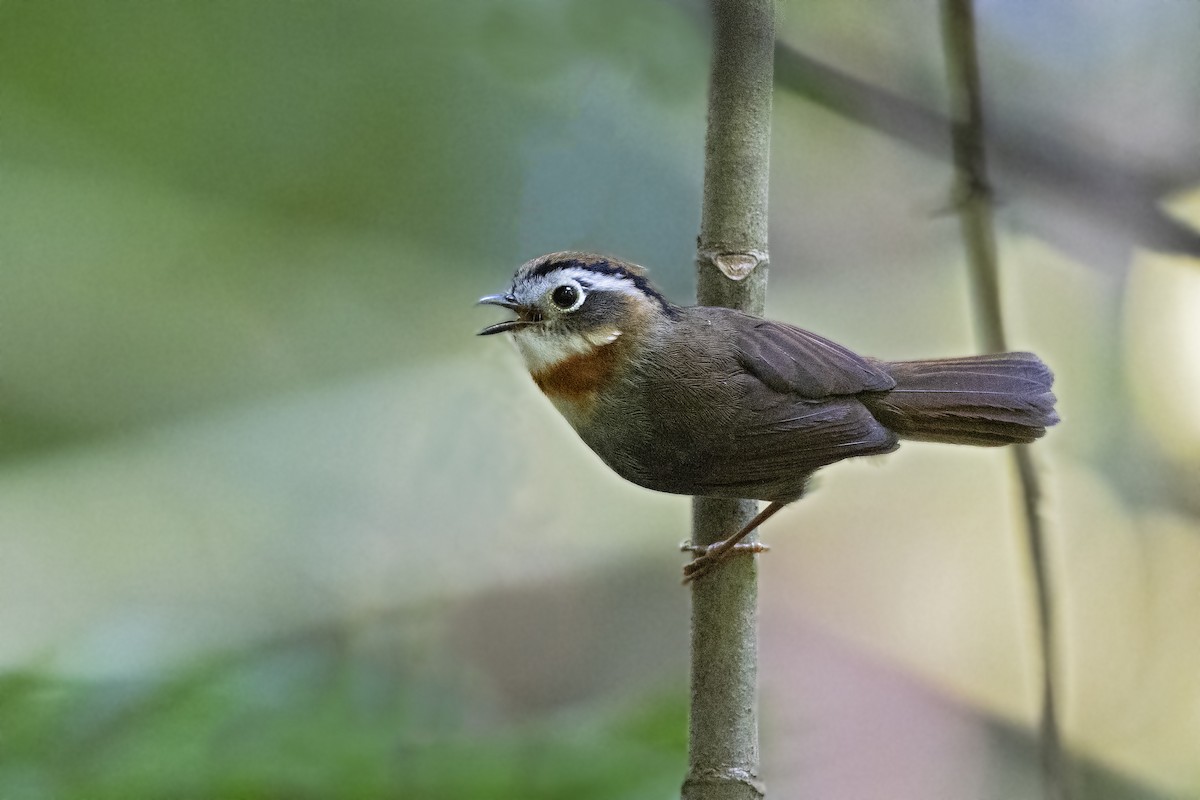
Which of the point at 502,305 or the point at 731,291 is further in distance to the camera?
the point at 731,291

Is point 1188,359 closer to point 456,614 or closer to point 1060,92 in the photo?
point 1060,92

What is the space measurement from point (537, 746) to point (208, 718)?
557 millimetres

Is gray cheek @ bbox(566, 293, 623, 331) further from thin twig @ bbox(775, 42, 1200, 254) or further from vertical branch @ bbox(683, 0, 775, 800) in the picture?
thin twig @ bbox(775, 42, 1200, 254)

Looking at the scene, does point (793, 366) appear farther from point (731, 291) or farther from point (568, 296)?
point (568, 296)

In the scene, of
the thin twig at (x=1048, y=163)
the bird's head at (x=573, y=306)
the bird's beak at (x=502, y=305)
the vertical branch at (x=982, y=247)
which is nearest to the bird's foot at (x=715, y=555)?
the bird's head at (x=573, y=306)

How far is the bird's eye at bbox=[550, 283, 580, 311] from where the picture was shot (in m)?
1.41

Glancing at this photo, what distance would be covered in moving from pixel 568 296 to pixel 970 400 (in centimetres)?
59

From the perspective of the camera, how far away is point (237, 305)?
91.3 inches

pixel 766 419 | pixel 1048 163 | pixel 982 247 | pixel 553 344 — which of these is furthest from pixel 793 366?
pixel 1048 163

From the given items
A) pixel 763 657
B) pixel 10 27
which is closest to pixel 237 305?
pixel 10 27

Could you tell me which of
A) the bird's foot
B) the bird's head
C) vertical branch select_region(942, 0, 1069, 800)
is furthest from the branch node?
vertical branch select_region(942, 0, 1069, 800)

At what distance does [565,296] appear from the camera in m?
1.42

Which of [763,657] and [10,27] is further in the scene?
[763,657]

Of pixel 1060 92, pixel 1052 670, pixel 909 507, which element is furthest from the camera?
pixel 909 507
